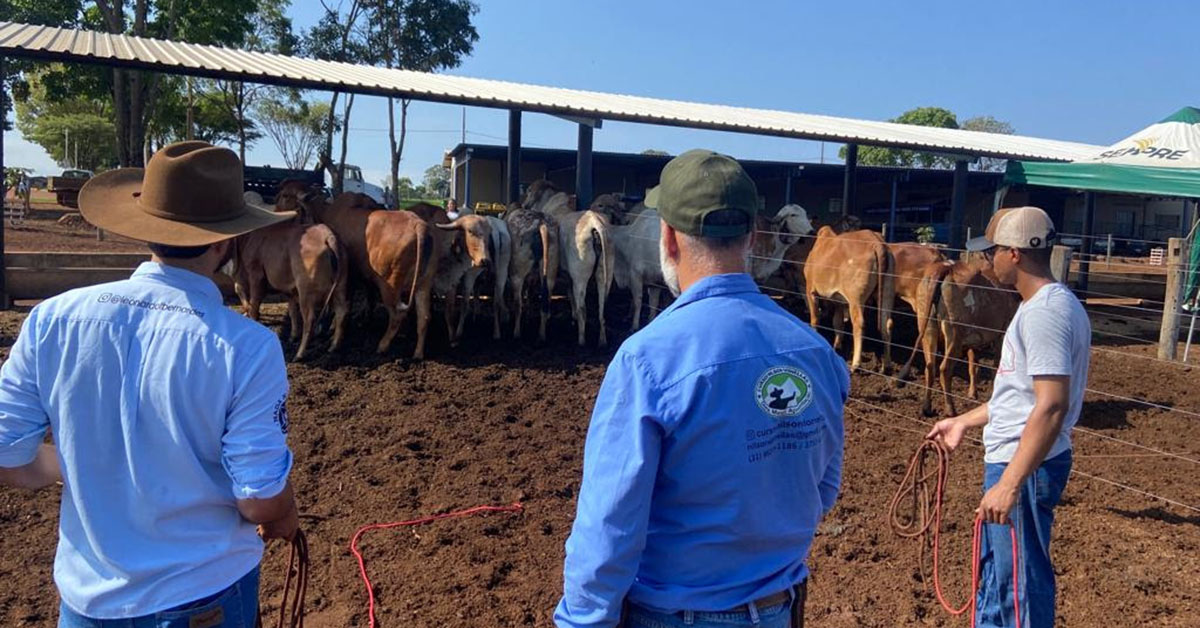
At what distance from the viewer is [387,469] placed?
19.0 feet

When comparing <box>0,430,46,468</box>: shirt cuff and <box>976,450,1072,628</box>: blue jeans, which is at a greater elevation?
<box>0,430,46,468</box>: shirt cuff

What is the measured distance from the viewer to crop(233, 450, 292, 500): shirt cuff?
1.88 meters

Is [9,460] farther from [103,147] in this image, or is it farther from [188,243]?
[103,147]

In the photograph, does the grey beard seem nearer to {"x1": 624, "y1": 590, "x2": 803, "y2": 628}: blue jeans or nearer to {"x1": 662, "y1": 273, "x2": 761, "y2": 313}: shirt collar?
{"x1": 662, "y1": 273, "x2": 761, "y2": 313}: shirt collar

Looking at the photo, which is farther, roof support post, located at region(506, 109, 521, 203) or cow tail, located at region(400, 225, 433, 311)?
roof support post, located at region(506, 109, 521, 203)

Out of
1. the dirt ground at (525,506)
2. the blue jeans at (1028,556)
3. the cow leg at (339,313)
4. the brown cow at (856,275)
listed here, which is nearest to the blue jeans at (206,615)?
the dirt ground at (525,506)

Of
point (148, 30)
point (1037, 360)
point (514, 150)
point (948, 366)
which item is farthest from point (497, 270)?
point (148, 30)

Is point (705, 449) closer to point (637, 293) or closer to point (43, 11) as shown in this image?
point (637, 293)

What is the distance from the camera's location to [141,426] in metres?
1.85

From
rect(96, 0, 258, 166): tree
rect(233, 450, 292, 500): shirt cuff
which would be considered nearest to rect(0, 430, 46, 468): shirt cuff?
rect(233, 450, 292, 500): shirt cuff

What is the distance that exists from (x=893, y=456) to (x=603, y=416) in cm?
530

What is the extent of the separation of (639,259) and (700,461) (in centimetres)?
899

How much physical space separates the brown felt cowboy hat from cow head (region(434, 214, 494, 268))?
24.0 ft

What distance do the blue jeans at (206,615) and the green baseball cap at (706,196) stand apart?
1.36 metres
